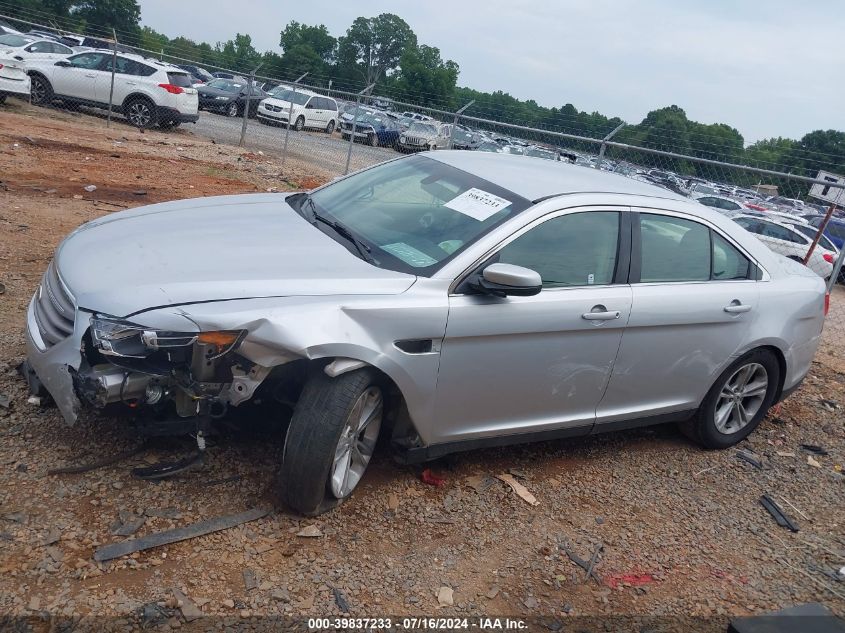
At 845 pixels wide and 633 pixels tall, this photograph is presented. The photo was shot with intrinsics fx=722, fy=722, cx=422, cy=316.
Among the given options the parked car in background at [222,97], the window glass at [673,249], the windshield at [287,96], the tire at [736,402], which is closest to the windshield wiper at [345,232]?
the window glass at [673,249]

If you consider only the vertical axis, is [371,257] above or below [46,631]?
above

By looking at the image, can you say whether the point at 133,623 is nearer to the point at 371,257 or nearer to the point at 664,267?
the point at 371,257

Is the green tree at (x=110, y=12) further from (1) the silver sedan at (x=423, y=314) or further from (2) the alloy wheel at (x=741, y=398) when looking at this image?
(2) the alloy wheel at (x=741, y=398)

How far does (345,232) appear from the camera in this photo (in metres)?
3.95

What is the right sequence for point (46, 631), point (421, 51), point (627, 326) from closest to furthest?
point (46, 631)
point (627, 326)
point (421, 51)

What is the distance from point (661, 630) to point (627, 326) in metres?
1.59

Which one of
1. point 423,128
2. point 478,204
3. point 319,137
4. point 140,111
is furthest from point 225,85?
point 478,204

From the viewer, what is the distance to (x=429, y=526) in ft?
11.9

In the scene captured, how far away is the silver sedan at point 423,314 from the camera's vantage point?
312 centimetres

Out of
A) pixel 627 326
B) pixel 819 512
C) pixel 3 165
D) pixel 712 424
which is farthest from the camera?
pixel 3 165

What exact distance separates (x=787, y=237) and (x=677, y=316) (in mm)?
13220

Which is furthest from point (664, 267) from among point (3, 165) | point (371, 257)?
point (3, 165)

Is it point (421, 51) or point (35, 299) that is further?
point (421, 51)

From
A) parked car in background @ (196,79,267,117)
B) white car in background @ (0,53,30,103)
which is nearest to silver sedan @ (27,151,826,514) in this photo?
white car in background @ (0,53,30,103)
